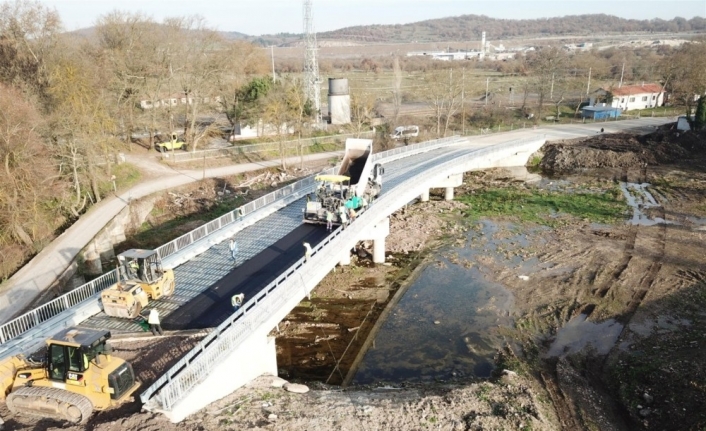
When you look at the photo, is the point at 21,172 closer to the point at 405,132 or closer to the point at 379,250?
the point at 379,250

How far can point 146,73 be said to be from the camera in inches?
1672

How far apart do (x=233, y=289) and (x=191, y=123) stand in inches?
1347

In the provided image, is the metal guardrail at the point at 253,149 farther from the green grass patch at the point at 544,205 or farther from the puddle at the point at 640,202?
the puddle at the point at 640,202

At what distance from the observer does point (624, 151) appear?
2090 inches

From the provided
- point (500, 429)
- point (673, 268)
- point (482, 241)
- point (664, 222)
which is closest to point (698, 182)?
point (664, 222)

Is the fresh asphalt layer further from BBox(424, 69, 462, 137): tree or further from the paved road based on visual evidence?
BBox(424, 69, 462, 137): tree

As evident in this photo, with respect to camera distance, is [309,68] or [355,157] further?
[309,68]

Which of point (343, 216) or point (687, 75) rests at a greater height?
point (687, 75)

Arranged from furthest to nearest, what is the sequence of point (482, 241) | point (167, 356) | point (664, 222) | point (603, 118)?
point (603, 118) → point (664, 222) → point (482, 241) → point (167, 356)

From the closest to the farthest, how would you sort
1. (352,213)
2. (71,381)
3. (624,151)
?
(71,381) → (352,213) → (624,151)

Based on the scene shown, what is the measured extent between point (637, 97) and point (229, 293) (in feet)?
258

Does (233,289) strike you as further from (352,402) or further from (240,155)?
(240,155)

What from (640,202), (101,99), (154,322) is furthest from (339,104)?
(154,322)

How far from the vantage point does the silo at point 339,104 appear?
6034cm
